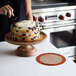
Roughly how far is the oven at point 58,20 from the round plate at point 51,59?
0.80 meters

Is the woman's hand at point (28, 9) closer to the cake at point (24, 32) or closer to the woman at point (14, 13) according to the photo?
the woman at point (14, 13)

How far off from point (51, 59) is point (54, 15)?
3.12 feet

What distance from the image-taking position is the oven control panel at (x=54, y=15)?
198cm

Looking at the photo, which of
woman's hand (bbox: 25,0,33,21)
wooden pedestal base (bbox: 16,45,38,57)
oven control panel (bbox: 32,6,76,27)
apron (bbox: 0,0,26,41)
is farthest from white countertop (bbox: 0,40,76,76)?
oven control panel (bbox: 32,6,76,27)

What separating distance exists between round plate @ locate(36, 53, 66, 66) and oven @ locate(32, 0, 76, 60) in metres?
0.80

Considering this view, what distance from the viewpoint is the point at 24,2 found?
5.71 feet

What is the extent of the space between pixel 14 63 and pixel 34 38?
0.63 ft

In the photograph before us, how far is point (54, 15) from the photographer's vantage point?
6.68ft

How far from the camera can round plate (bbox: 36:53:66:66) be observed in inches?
43.9

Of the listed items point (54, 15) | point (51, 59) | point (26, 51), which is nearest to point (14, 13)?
point (54, 15)

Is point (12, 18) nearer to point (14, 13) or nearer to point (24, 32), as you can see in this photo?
point (14, 13)

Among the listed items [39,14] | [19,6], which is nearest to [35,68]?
[19,6]

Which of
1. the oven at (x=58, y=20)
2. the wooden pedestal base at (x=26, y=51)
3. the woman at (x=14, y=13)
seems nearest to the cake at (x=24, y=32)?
the wooden pedestal base at (x=26, y=51)

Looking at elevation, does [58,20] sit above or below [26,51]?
above
